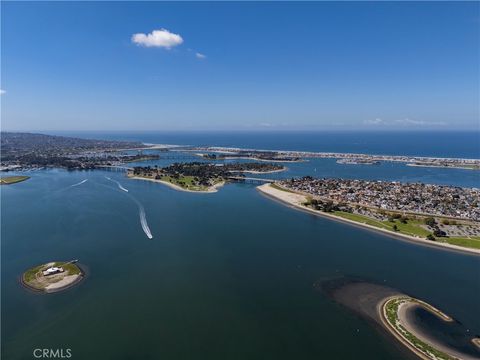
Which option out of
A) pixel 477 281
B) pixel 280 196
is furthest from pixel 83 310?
pixel 280 196

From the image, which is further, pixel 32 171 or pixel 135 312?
pixel 32 171

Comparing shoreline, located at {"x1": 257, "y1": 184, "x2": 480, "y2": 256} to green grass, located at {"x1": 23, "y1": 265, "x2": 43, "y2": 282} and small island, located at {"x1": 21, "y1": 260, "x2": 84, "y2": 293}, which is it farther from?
green grass, located at {"x1": 23, "y1": 265, "x2": 43, "y2": 282}

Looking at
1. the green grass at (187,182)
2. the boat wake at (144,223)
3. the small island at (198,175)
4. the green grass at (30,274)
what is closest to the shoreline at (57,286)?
the green grass at (30,274)

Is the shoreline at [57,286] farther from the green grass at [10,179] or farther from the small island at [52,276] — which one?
the green grass at [10,179]

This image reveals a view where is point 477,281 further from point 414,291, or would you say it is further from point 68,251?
point 68,251

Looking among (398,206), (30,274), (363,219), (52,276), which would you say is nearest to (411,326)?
(363,219)
